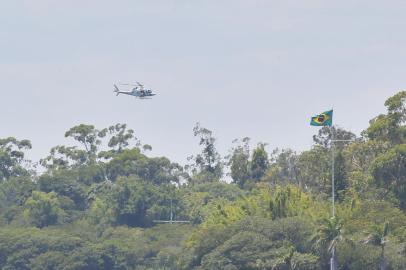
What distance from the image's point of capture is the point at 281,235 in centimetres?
11500

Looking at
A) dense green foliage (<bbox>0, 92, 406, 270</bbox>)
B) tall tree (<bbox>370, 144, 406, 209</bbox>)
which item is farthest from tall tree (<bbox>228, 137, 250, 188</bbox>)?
tall tree (<bbox>370, 144, 406, 209</bbox>)

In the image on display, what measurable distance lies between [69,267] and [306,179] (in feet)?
86.4

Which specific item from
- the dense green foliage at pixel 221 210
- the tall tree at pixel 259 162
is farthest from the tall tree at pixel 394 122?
the tall tree at pixel 259 162

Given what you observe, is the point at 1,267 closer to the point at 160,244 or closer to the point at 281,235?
the point at 160,244

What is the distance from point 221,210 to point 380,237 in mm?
22274

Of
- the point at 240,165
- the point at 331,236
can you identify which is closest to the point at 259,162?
the point at 240,165

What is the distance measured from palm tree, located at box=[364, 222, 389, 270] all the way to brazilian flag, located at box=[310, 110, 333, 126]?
891 cm

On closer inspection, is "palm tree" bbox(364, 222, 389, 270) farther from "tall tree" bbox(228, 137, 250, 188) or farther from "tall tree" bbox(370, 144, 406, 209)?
"tall tree" bbox(228, 137, 250, 188)

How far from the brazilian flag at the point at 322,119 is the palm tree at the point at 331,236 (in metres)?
7.23

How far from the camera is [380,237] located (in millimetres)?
108188

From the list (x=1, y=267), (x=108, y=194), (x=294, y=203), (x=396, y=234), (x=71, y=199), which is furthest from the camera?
(x=71, y=199)

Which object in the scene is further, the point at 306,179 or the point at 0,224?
the point at 0,224

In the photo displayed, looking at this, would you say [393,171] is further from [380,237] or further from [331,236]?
[331,236]

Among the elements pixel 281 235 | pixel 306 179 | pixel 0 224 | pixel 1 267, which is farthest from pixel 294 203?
pixel 0 224
